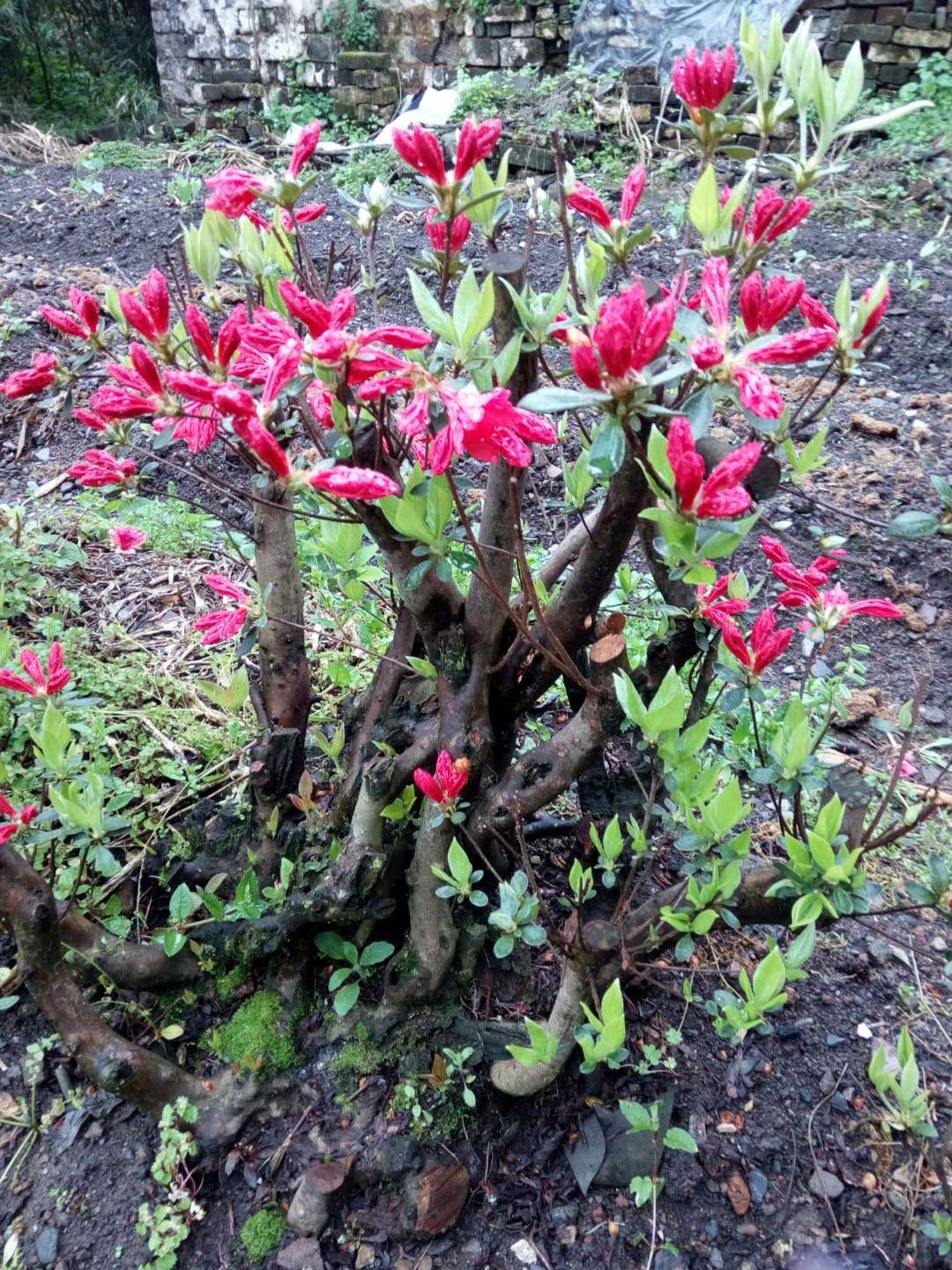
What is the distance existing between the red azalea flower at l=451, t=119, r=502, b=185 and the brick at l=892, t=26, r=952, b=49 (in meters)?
7.66

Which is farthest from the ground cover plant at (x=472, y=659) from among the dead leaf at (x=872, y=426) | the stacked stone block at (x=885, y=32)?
the stacked stone block at (x=885, y=32)

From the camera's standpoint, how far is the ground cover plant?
0.91 meters

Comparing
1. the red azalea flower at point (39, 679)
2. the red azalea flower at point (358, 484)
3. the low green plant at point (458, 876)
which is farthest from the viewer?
the red azalea flower at point (39, 679)

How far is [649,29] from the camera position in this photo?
7.32 meters

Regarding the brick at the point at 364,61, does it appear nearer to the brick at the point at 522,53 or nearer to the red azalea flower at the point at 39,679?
the brick at the point at 522,53

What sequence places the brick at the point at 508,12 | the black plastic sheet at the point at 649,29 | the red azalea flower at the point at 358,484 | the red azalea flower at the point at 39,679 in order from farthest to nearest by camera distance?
the brick at the point at 508,12
the black plastic sheet at the point at 649,29
the red azalea flower at the point at 39,679
the red azalea flower at the point at 358,484

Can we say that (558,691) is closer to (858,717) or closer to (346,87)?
(858,717)

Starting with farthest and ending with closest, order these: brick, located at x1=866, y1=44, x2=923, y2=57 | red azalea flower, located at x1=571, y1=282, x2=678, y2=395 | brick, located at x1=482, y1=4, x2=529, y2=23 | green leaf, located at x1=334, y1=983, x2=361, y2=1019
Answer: brick, located at x1=482, y1=4, x2=529, y2=23
brick, located at x1=866, y1=44, x2=923, y2=57
green leaf, located at x1=334, y1=983, x2=361, y2=1019
red azalea flower, located at x1=571, y1=282, x2=678, y2=395

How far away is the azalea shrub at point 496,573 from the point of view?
2.95 ft

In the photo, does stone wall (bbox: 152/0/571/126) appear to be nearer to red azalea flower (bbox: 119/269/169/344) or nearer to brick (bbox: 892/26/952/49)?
Result: brick (bbox: 892/26/952/49)

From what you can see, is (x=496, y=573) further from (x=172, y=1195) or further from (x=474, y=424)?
(x=172, y=1195)

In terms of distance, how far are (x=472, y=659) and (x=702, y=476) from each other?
61 cm

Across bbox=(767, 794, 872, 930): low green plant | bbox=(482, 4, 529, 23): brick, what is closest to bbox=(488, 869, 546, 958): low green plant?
bbox=(767, 794, 872, 930): low green plant

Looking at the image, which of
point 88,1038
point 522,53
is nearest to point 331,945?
point 88,1038
